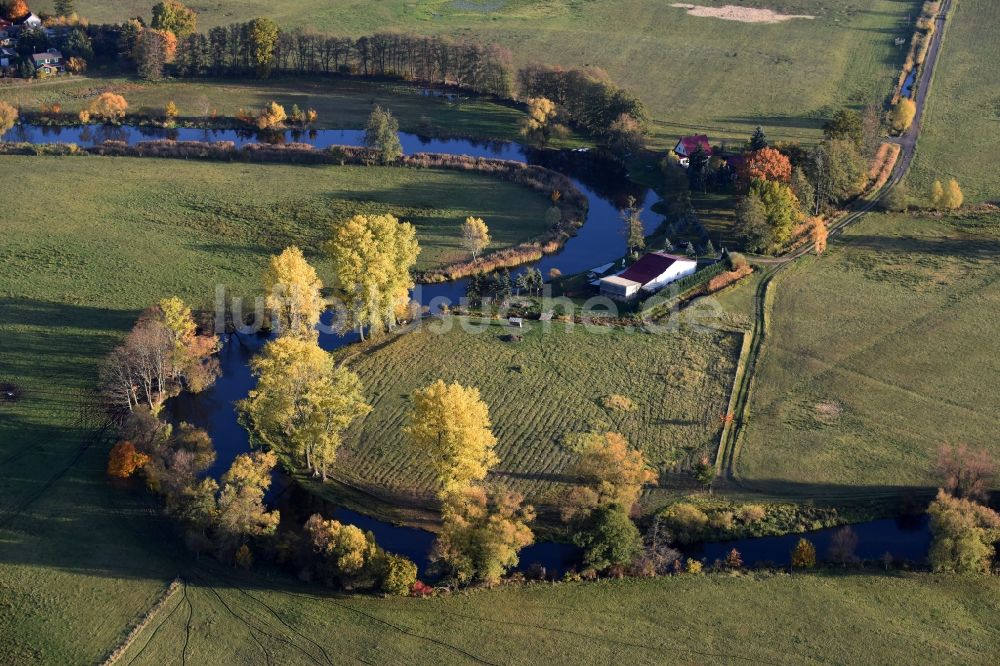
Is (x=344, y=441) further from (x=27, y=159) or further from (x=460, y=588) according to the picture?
(x=27, y=159)

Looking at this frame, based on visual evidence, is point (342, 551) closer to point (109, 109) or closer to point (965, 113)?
point (109, 109)

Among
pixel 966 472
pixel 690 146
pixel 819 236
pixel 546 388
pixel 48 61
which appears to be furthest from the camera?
pixel 48 61

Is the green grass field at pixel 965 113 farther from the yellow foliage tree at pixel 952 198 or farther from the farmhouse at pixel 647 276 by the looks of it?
the farmhouse at pixel 647 276

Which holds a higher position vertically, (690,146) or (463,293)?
(690,146)

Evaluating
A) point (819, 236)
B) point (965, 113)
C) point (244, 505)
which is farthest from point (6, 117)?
point (965, 113)

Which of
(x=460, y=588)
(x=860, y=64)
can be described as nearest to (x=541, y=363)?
(x=460, y=588)

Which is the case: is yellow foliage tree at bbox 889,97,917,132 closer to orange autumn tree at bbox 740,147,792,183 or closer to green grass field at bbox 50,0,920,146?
green grass field at bbox 50,0,920,146

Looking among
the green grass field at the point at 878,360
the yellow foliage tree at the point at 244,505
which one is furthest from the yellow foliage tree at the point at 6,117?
the green grass field at the point at 878,360
